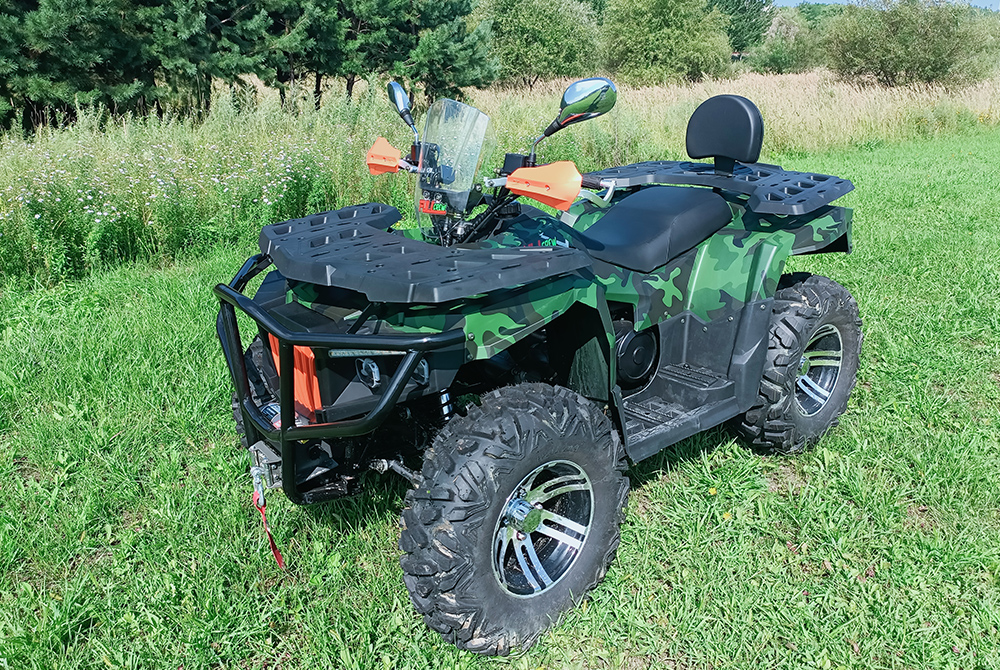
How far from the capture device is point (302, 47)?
42.8 ft

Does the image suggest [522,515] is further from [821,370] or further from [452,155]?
[821,370]

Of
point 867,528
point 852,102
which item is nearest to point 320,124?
point 867,528

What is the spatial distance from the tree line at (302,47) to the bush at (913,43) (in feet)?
0.09

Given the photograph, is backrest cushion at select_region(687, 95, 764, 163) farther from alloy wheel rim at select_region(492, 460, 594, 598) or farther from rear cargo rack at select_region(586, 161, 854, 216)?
alloy wheel rim at select_region(492, 460, 594, 598)

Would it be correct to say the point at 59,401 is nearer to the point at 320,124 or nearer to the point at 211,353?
the point at 211,353

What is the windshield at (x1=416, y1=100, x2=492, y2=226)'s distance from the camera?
244 cm

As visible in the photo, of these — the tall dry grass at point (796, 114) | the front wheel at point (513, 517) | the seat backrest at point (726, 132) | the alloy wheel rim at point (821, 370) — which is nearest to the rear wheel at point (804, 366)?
the alloy wheel rim at point (821, 370)

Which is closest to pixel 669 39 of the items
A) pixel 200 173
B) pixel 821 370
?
pixel 200 173

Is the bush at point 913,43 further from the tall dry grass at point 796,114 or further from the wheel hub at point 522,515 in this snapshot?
the wheel hub at point 522,515

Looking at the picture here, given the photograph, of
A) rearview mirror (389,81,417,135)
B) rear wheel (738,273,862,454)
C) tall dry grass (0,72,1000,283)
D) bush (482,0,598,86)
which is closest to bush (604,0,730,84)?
bush (482,0,598,86)

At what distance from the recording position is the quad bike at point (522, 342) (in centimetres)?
211

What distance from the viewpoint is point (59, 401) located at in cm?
356

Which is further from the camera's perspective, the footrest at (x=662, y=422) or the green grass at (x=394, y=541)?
the footrest at (x=662, y=422)

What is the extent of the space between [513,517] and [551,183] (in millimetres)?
1046
